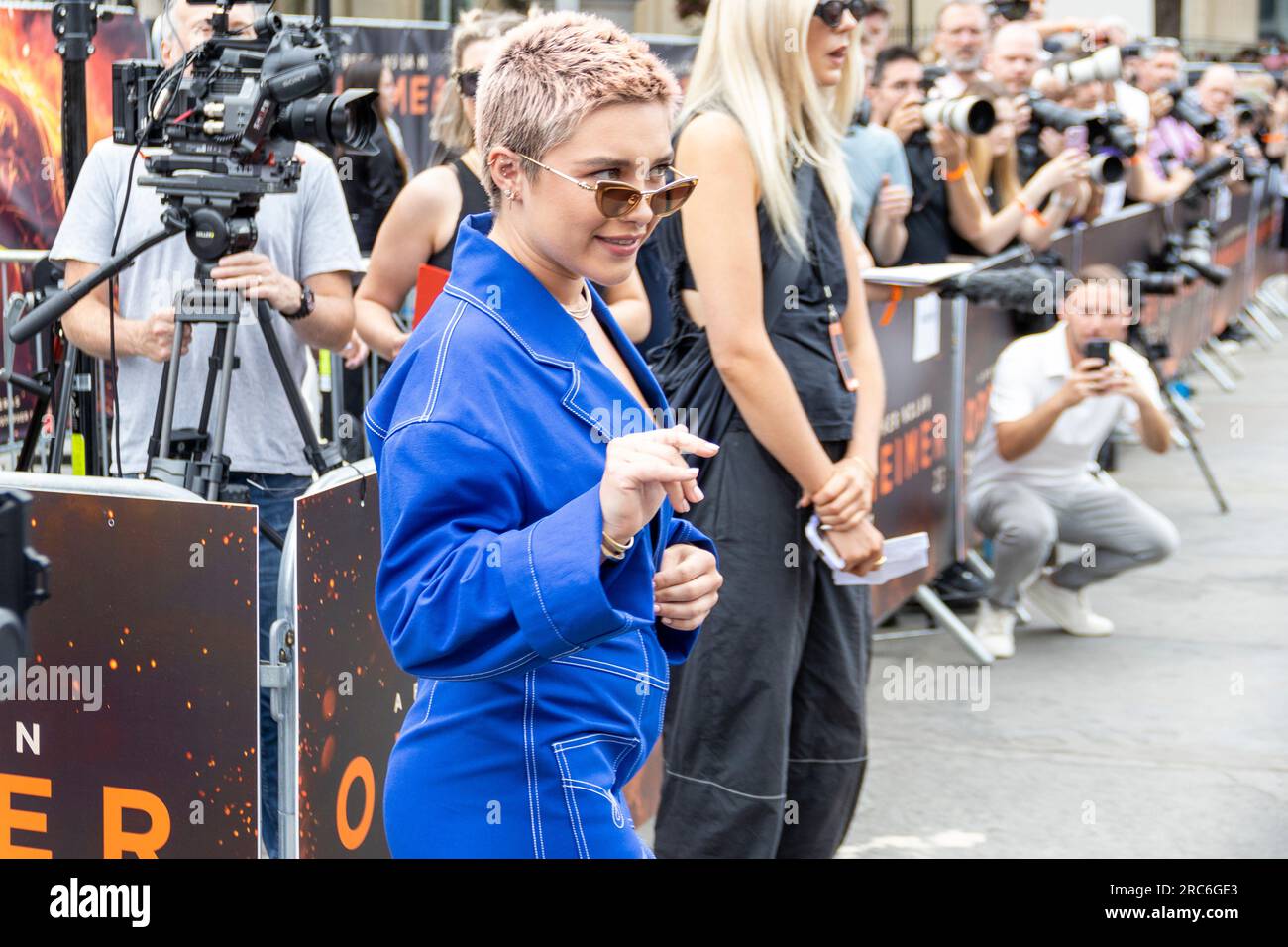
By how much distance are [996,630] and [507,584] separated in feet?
17.3

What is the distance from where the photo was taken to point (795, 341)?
3502 mm

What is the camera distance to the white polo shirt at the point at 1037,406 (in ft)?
22.4

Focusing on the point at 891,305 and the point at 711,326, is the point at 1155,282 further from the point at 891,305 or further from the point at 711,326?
the point at 711,326

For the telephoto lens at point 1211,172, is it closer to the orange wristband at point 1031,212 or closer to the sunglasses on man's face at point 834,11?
the orange wristband at point 1031,212

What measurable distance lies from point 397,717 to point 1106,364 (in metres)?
3.98

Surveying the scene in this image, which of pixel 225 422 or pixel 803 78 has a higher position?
pixel 803 78

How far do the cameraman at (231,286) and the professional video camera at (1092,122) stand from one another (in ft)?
17.2

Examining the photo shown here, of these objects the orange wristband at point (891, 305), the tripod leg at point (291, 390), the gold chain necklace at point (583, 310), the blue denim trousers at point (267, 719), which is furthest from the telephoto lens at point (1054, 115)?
the gold chain necklace at point (583, 310)

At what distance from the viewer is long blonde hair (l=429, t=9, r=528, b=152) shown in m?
4.64

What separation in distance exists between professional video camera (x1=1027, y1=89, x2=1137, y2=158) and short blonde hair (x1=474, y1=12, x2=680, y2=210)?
6647 mm

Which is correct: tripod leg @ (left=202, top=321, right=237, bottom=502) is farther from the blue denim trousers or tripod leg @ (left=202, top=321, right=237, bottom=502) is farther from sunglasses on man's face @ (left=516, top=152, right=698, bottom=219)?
sunglasses on man's face @ (left=516, top=152, right=698, bottom=219)

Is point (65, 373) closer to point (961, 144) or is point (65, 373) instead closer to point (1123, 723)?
point (1123, 723)
